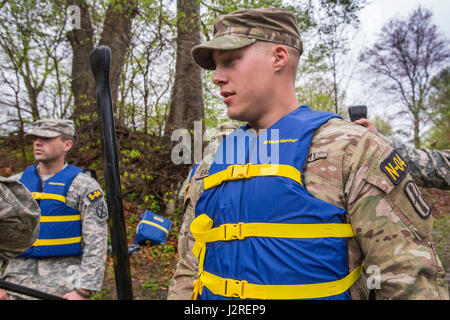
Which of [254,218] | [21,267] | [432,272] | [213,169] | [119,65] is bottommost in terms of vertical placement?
[21,267]

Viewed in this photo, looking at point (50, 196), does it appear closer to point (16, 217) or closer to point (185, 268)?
point (16, 217)

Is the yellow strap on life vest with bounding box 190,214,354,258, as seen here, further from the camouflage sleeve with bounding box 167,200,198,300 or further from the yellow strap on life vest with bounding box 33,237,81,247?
the yellow strap on life vest with bounding box 33,237,81,247

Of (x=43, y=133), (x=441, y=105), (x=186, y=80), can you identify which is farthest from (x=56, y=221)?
(x=441, y=105)

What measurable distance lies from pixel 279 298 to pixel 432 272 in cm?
55

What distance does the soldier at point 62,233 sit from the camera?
317 cm

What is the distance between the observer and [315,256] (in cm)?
128

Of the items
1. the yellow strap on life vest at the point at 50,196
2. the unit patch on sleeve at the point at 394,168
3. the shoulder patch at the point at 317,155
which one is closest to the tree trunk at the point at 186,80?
the yellow strap on life vest at the point at 50,196

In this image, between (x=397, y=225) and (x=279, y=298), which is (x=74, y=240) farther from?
(x=397, y=225)

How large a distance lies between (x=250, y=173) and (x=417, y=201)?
673 mm

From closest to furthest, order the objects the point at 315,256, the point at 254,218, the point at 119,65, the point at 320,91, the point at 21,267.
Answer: the point at 315,256 → the point at 254,218 → the point at 21,267 → the point at 119,65 → the point at 320,91

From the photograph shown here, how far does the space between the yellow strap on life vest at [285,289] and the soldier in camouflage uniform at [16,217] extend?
1054 mm

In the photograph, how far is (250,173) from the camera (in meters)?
1.50

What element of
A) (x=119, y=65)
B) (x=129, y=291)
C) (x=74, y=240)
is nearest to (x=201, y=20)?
(x=119, y=65)

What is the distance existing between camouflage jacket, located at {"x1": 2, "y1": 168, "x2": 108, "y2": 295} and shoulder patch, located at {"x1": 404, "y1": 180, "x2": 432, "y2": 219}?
2.90 meters
